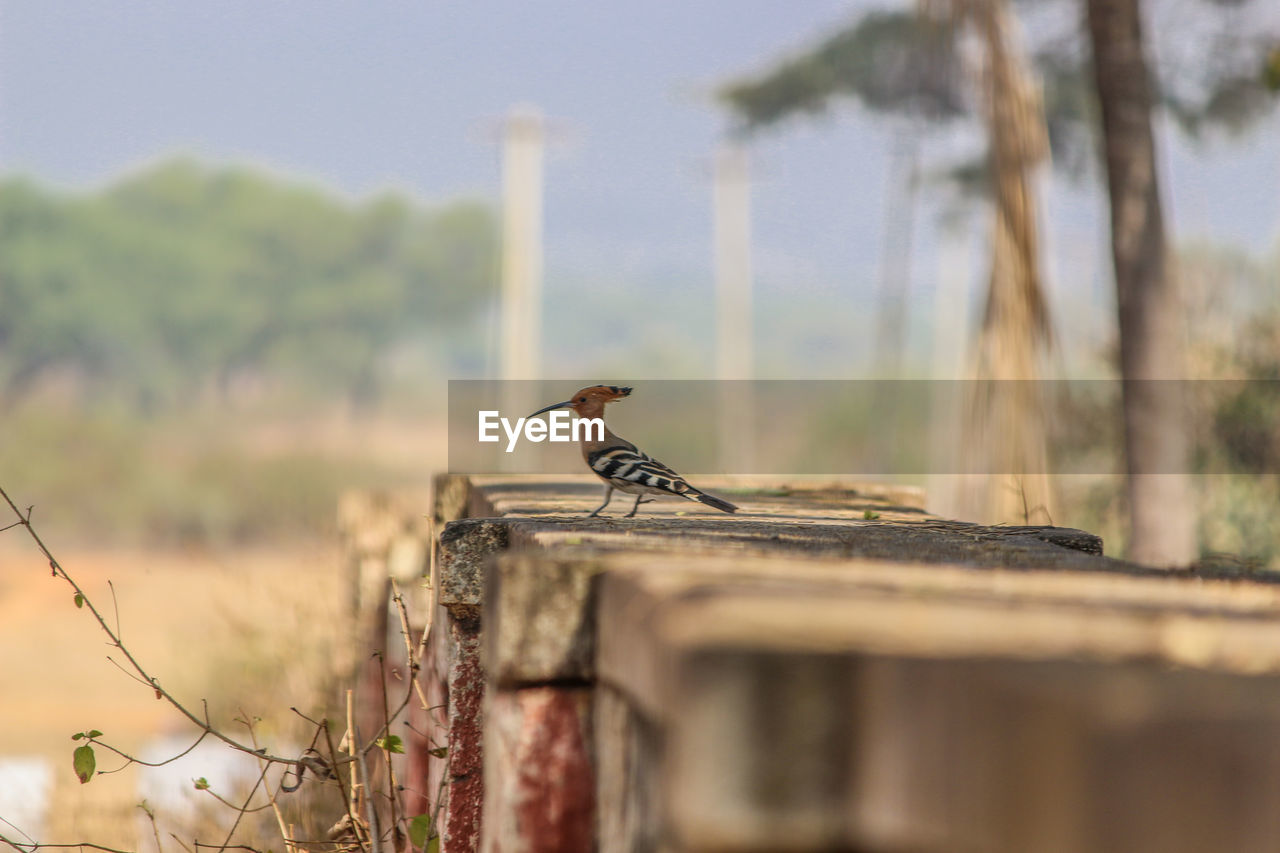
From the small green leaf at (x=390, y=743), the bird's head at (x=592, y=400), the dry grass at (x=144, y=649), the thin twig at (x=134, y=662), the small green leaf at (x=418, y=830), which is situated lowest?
the dry grass at (x=144, y=649)

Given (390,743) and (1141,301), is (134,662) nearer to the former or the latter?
(390,743)

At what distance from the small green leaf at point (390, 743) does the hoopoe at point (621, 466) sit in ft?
2.13

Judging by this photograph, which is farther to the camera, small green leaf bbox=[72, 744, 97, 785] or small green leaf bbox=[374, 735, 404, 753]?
small green leaf bbox=[72, 744, 97, 785]

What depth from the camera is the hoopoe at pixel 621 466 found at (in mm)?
3164

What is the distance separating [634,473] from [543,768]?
1.40 meters

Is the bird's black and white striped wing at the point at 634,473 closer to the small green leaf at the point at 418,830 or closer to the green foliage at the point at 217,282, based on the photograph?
the small green leaf at the point at 418,830

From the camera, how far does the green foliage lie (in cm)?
5119

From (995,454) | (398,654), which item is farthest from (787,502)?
(995,454)

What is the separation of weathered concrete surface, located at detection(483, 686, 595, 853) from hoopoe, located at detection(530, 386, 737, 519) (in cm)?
125

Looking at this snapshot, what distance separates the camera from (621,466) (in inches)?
125

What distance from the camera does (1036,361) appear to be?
600 cm

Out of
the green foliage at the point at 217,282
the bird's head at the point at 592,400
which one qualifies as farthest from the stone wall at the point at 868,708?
the green foliage at the point at 217,282
